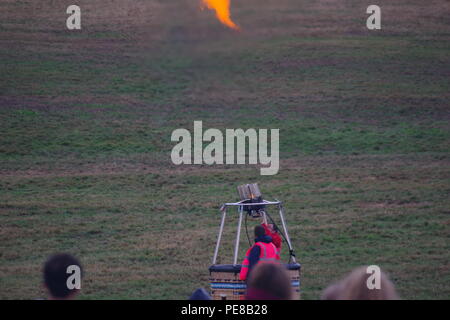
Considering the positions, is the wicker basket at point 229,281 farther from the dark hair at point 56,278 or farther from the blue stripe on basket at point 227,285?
the dark hair at point 56,278

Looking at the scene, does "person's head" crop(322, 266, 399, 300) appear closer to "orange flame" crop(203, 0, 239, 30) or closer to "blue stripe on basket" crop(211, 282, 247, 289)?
"blue stripe on basket" crop(211, 282, 247, 289)

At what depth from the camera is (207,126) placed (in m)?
27.0

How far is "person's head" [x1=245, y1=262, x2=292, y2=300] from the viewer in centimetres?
432

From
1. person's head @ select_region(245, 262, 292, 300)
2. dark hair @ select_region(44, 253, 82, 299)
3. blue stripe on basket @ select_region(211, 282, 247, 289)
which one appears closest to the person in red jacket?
blue stripe on basket @ select_region(211, 282, 247, 289)

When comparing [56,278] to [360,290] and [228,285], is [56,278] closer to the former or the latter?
[360,290]

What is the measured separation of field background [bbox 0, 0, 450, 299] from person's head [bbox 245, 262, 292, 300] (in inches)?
406

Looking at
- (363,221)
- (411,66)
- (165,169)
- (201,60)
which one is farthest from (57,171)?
(411,66)

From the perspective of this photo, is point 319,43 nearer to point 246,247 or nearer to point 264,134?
point 264,134

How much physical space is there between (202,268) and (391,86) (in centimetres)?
1842

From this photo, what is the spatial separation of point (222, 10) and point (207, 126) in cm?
475

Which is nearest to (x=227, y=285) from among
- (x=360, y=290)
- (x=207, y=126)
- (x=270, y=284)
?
(x=270, y=284)

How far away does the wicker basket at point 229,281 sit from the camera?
10.7 m

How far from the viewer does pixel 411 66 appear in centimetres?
3341

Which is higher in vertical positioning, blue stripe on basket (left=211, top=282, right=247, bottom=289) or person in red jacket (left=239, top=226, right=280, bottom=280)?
person in red jacket (left=239, top=226, right=280, bottom=280)
